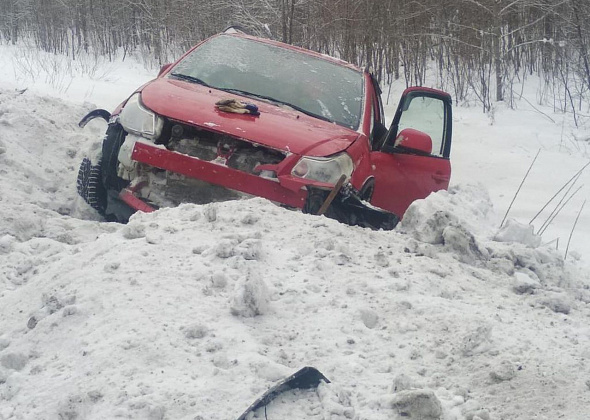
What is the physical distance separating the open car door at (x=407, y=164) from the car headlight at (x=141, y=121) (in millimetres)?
1632

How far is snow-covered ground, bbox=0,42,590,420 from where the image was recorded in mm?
2230

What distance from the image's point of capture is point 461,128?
11.0 m

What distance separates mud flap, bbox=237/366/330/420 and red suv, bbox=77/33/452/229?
181cm

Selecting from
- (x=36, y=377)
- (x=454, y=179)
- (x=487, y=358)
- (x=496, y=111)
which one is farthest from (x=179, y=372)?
(x=496, y=111)

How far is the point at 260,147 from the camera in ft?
14.3

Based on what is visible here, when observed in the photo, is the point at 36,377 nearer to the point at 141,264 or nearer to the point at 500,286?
the point at 141,264

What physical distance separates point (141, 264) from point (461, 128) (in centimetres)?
888

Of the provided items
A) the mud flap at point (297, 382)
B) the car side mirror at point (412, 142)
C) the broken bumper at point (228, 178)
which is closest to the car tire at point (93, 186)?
the broken bumper at point (228, 178)

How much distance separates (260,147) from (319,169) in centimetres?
44

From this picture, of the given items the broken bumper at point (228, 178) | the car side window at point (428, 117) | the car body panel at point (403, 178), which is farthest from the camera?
the car side window at point (428, 117)

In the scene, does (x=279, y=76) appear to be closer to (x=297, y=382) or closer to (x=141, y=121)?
(x=141, y=121)

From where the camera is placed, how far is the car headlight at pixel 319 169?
4184 millimetres

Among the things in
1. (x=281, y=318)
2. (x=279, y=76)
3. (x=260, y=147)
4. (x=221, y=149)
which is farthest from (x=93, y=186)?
(x=281, y=318)

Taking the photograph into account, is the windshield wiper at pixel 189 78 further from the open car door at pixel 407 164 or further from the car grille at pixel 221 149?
the open car door at pixel 407 164
